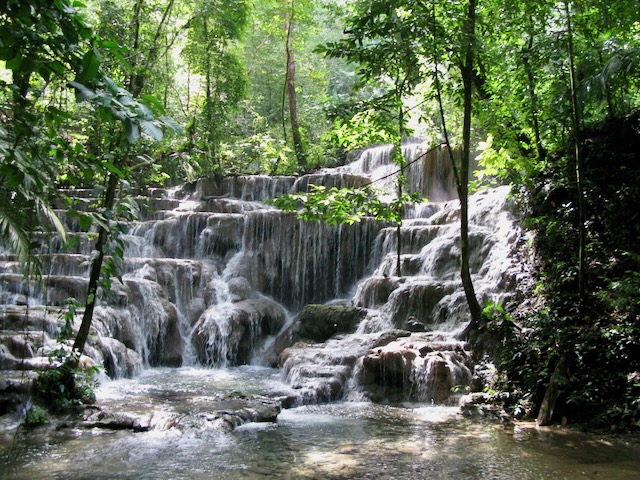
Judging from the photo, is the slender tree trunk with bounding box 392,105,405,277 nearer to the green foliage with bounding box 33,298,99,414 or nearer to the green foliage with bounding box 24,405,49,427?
the green foliage with bounding box 33,298,99,414

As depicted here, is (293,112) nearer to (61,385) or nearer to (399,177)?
(399,177)

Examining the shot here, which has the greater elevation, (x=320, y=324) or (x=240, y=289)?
(x=240, y=289)

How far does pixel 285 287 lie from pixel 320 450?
10.5 meters

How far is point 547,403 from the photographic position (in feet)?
24.1

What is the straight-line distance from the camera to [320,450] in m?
6.32

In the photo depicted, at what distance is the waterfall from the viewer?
32.5 ft

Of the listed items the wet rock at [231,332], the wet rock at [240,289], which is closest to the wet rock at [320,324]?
the wet rock at [231,332]

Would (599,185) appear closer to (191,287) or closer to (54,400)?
(54,400)

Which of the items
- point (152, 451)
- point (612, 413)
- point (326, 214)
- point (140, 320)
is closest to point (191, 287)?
point (140, 320)

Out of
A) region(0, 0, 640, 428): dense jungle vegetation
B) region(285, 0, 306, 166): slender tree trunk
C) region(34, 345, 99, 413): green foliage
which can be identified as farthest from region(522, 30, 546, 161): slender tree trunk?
region(285, 0, 306, 166): slender tree trunk

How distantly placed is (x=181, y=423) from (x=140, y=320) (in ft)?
21.2

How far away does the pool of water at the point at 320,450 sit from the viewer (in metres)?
5.44

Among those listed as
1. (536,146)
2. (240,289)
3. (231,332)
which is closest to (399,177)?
(536,146)

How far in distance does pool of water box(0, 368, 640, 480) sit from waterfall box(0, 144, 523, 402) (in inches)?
66.7
